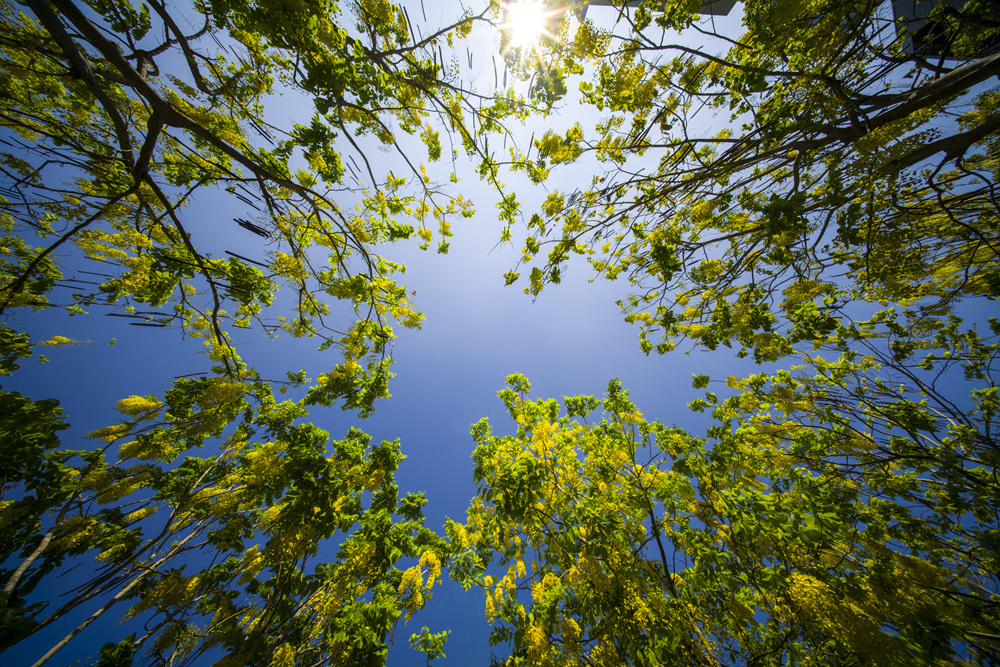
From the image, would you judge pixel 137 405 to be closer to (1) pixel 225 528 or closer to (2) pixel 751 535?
(1) pixel 225 528

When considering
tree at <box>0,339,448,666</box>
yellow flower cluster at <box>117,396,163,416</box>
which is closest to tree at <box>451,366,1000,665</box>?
tree at <box>0,339,448,666</box>

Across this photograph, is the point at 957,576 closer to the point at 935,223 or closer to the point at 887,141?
the point at 935,223

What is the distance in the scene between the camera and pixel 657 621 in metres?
3.91

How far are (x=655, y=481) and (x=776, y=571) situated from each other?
1.92 metres

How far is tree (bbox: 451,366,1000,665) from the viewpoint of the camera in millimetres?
3770

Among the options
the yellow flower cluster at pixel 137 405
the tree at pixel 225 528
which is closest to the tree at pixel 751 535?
the tree at pixel 225 528

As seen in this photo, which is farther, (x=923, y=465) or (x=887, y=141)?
(x=923, y=465)

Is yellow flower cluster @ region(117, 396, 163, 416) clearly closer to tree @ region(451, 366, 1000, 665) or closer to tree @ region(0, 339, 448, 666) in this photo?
tree @ region(0, 339, 448, 666)

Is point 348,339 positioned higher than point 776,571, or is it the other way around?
point 348,339

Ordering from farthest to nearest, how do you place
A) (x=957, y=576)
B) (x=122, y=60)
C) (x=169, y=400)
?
(x=169, y=400)
(x=957, y=576)
(x=122, y=60)

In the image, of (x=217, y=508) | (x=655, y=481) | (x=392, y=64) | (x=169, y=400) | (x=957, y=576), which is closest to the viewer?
(x=392, y=64)

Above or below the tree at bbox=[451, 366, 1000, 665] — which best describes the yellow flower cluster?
above

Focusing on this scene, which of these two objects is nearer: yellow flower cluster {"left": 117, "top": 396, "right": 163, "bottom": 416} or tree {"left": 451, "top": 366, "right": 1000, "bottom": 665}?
tree {"left": 451, "top": 366, "right": 1000, "bottom": 665}

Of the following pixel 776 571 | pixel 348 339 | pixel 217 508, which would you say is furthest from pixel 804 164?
pixel 217 508
